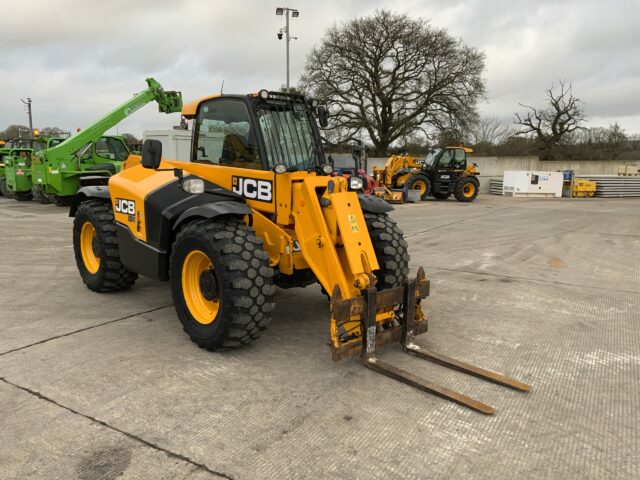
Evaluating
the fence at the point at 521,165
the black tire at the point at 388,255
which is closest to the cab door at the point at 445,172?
the fence at the point at 521,165

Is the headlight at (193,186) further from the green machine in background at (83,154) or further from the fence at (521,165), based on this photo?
the fence at (521,165)

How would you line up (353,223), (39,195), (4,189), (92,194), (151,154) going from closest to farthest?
(353,223), (151,154), (92,194), (39,195), (4,189)

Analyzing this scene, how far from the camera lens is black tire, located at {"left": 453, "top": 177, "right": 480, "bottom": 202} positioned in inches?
861

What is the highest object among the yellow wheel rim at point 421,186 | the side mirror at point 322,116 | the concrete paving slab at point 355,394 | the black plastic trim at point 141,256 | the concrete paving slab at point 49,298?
the side mirror at point 322,116

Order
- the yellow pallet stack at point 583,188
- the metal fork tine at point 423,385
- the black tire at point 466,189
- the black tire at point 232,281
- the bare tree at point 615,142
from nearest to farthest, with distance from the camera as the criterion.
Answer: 1. the metal fork tine at point 423,385
2. the black tire at point 232,281
3. the black tire at point 466,189
4. the yellow pallet stack at point 583,188
5. the bare tree at point 615,142

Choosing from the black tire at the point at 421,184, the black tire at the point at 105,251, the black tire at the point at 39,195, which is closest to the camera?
the black tire at the point at 105,251

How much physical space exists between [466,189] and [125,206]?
19437mm

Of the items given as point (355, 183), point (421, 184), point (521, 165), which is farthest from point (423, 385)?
point (521, 165)

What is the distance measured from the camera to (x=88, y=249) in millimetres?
6137

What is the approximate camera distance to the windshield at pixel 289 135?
4.46 meters

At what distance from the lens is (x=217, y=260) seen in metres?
3.84

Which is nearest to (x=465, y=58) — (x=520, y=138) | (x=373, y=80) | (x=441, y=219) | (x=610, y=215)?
(x=373, y=80)

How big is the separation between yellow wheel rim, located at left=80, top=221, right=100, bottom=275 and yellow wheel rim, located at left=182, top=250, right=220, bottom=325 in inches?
90.5

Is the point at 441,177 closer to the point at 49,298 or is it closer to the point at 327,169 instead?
the point at 327,169
